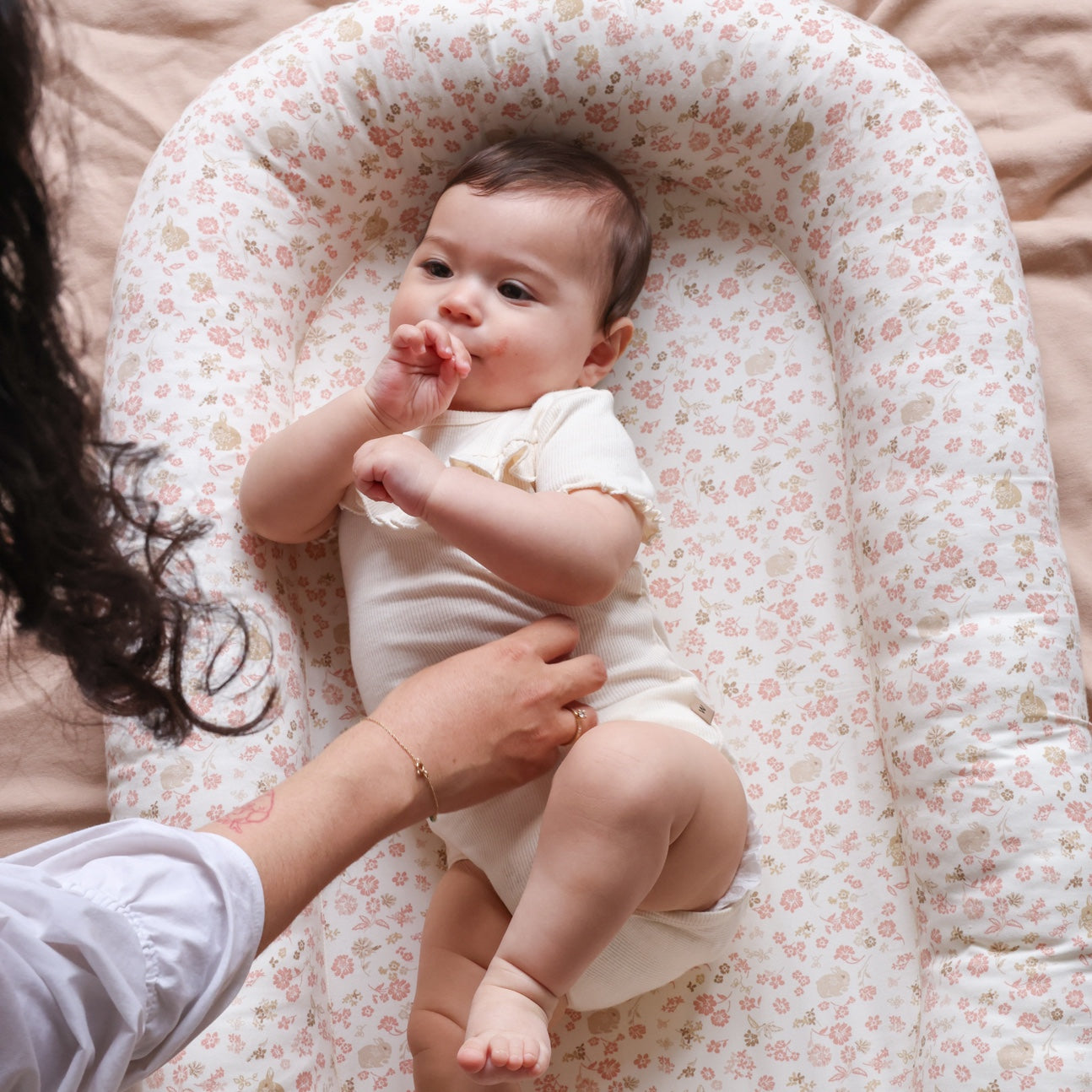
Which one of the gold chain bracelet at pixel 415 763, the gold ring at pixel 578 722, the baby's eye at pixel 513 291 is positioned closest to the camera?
the gold chain bracelet at pixel 415 763

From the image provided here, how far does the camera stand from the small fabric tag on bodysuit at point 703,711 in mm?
1127

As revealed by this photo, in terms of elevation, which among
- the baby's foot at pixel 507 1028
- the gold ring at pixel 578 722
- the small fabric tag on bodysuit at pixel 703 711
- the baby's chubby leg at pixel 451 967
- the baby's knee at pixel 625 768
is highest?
the baby's knee at pixel 625 768

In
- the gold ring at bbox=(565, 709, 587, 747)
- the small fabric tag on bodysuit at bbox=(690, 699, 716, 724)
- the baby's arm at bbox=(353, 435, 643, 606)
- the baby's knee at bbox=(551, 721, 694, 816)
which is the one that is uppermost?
the baby's arm at bbox=(353, 435, 643, 606)

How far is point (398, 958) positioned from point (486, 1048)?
12.3 inches

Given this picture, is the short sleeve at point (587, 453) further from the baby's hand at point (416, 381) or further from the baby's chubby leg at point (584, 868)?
the baby's chubby leg at point (584, 868)

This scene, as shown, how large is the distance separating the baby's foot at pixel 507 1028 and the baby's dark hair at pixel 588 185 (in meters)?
0.70

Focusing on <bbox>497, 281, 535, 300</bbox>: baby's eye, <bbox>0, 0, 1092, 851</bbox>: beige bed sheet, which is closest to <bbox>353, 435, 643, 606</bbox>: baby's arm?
<bbox>497, 281, 535, 300</bbox>: baby's eye

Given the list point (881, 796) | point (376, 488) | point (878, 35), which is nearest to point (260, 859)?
point (376, 488)

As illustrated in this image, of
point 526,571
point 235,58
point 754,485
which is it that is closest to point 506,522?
point 526,571

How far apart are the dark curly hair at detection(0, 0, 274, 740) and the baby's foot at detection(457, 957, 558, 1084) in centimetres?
39

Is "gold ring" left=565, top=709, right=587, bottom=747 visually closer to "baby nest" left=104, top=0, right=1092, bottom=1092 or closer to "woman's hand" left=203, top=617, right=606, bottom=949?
"woman's hand" left=203, top=617, right=606, bottom=949

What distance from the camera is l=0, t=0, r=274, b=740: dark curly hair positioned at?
557mm

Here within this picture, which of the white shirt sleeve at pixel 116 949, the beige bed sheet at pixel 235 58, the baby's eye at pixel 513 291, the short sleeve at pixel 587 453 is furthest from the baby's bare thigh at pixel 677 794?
the beige bed sheet at pixel 235 58

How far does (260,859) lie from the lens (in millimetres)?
759
